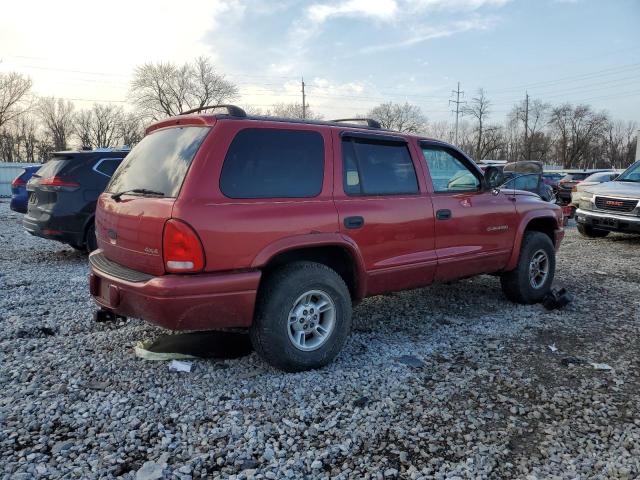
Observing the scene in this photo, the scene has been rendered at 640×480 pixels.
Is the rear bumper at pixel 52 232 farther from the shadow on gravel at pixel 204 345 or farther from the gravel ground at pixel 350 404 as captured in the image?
the shadow on gravel at pixel 204 345

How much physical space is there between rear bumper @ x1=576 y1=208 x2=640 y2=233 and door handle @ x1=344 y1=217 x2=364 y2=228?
7881mm

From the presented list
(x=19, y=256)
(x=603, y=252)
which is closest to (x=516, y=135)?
(x=603, y=252)

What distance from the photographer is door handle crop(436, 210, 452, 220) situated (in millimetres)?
4383

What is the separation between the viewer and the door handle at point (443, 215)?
4.38 meters

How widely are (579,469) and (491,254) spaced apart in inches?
106

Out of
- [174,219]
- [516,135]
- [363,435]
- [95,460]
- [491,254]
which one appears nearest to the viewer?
[95,460]

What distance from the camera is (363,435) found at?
2.80 m

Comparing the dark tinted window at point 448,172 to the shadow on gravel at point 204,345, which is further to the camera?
the dark tinted window at point 448,172

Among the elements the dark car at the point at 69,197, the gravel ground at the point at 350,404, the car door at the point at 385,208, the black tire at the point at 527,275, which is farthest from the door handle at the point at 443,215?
the dark car at the point at 69,197

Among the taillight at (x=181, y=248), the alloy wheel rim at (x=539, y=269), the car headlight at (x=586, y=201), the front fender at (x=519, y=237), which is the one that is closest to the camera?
the taillight at (x=181, y=248)

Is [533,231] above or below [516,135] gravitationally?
below

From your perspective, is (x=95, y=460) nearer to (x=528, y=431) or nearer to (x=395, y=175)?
(x=528, y=431)

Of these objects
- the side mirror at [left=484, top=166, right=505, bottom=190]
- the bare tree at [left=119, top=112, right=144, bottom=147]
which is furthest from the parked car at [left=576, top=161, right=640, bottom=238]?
the bare tree at [left=119, top=112, right=144, bottom=147]

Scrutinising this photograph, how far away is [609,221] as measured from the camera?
986 centimetres
